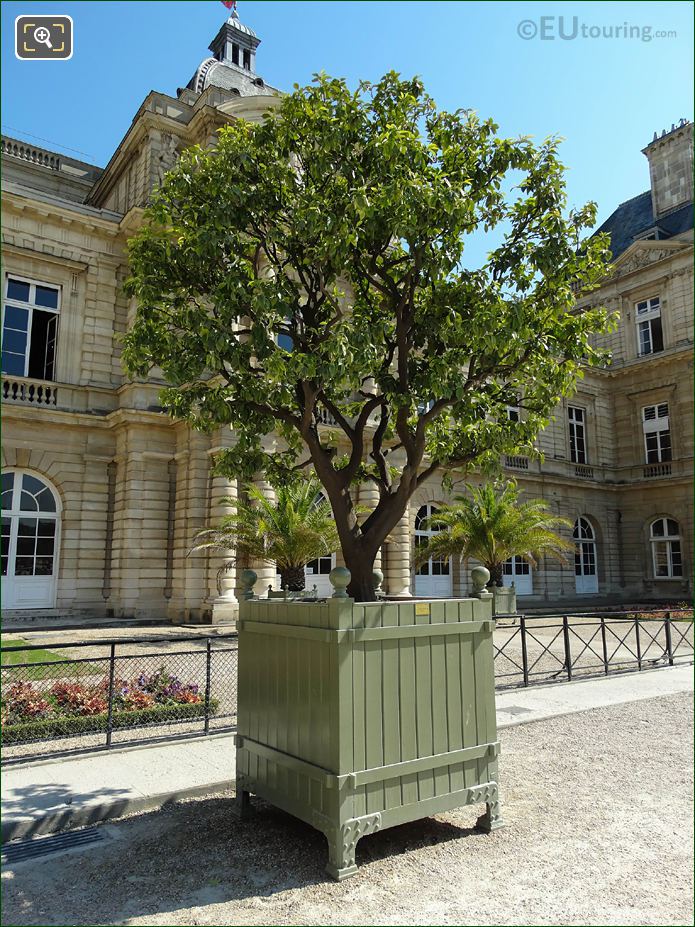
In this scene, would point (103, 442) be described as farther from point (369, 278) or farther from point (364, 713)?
point (364, 713)

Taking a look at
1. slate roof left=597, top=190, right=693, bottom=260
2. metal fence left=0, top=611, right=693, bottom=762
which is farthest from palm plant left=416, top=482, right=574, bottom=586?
slate roof left=597, top=190, right=693, bottom=260

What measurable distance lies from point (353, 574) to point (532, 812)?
2.35 meters

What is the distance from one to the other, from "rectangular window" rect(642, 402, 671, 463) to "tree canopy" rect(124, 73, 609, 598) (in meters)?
29.6

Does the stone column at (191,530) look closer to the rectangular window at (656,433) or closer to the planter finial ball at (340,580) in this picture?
the planter finial ball at (340,580)

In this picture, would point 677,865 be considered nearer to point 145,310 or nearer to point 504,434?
point 504,434

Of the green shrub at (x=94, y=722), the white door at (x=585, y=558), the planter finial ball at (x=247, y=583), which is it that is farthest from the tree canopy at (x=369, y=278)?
the white door at (x=585, y=558)

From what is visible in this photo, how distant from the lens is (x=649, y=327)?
3425cm

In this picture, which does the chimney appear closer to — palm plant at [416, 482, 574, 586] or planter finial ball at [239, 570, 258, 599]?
palm plant at [416, 482, 574, 586]

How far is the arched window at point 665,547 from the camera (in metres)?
32.6

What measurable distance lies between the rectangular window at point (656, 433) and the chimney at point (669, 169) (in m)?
10.4

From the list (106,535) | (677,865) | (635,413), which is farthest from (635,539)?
(677,865)

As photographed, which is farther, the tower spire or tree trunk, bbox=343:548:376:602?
the tower spire

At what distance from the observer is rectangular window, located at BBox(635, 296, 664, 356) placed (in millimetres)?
33844

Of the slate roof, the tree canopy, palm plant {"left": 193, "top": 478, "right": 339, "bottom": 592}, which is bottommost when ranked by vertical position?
palm plant {"left": 193, "top": 478, "right": 339, "bottom": 592}
